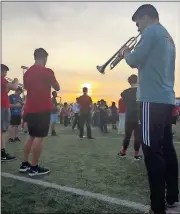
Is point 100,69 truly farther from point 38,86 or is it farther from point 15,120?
point 15,120

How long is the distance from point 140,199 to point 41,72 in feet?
8.27

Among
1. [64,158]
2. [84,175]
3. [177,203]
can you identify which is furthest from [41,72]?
[177,203]

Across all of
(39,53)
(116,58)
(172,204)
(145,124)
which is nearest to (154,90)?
(145,124)

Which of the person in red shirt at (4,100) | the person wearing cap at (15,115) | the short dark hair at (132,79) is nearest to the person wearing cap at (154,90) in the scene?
the short dark hair at (132,79)

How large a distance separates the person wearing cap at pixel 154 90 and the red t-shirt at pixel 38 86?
2.03 metres

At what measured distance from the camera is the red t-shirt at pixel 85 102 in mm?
12688

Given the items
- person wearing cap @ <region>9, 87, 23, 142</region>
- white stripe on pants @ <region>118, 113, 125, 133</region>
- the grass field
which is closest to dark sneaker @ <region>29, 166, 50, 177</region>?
the grass field

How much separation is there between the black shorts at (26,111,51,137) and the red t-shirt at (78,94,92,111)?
7.74 meters

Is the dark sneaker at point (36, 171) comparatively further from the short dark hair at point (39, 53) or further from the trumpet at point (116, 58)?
the trumpet at point (116, 58)

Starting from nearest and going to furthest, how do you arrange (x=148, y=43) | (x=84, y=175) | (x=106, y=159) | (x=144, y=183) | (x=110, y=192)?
(x=148, y=43) → (x=110, y=192) → (x=144, y=183) → (x=84, y=175) → (x=106, y=159)

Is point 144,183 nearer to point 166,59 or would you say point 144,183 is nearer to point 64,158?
point 166,59

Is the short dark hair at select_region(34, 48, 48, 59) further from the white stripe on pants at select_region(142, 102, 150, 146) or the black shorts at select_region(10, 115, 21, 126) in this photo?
→ the black shorts at select_region(10, 115, 21, 126)

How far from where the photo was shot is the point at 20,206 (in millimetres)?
3275

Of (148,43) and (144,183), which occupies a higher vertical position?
(148,43)
